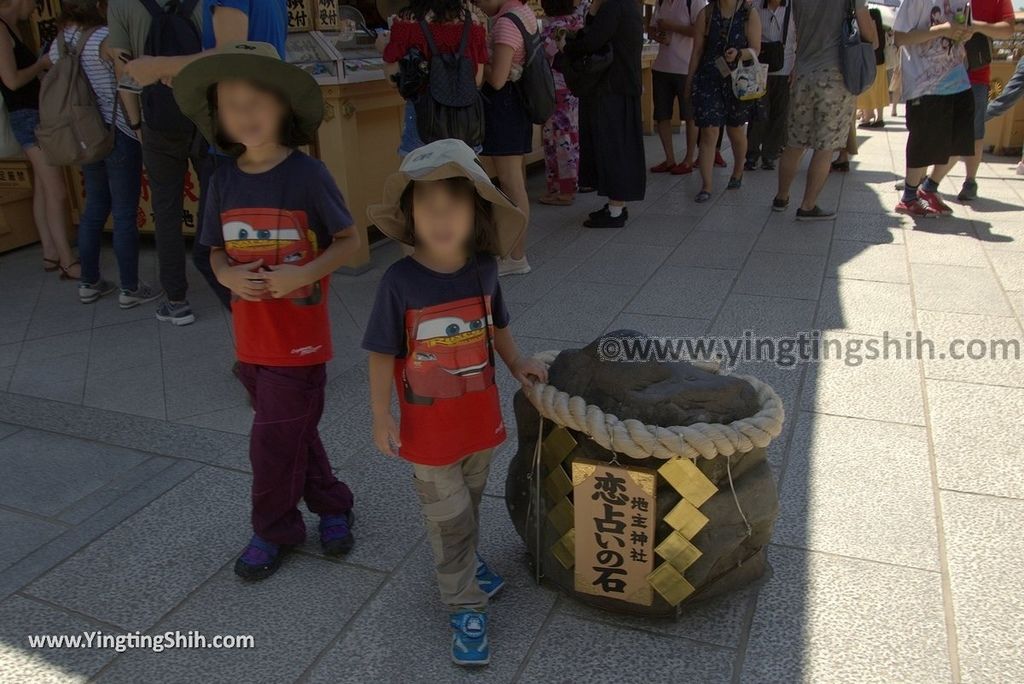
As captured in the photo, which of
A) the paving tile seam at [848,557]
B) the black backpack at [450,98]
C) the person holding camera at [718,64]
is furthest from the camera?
the person holding camera at [718,64]

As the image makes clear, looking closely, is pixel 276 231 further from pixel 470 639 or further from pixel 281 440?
pixel 470 639

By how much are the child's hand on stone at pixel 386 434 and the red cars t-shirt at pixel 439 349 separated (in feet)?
0.08

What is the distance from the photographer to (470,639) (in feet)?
6.85

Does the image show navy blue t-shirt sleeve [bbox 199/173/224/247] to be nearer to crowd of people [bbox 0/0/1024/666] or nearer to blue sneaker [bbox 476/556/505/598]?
crowd of people [bbox 0/0/1024/666]

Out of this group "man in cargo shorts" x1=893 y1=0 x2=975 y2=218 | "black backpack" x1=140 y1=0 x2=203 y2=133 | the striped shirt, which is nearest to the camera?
"black backpack" x1=140 y1=0 x2=203 y2=133

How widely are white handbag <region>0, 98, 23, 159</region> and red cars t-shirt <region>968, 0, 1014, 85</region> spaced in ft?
21.4

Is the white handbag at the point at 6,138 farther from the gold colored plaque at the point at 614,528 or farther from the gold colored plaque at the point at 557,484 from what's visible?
the gold colored plaque at the point at 614,528

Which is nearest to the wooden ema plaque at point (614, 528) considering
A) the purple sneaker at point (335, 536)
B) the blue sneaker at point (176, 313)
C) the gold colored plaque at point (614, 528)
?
the gold colored plaque at point (614, 528)

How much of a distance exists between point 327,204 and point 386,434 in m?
0.71

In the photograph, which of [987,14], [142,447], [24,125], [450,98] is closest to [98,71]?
[24,125]

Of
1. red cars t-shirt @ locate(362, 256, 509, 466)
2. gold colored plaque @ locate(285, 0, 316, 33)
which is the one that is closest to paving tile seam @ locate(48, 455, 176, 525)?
red cars t-shirt @ locate(362, 256, 509, 466)

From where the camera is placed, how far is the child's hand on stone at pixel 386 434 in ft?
6.66
